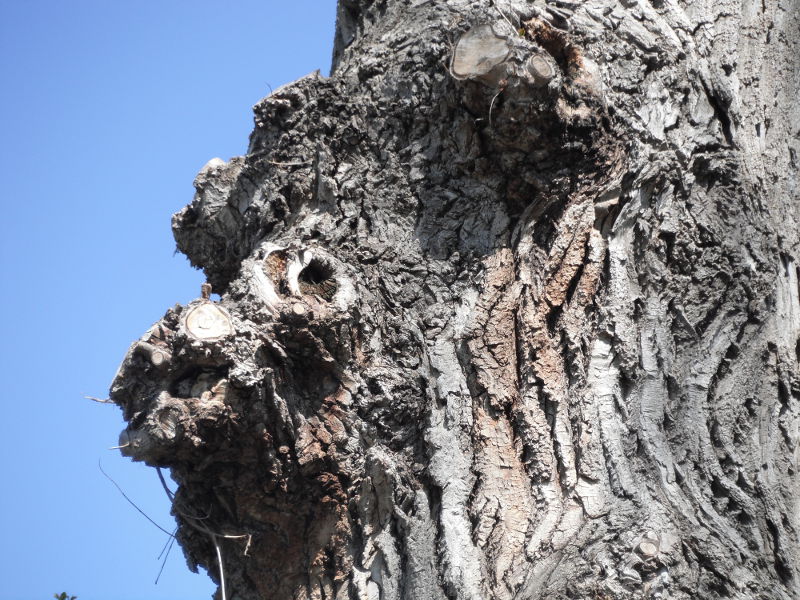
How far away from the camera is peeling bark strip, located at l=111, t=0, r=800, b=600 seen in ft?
6.88

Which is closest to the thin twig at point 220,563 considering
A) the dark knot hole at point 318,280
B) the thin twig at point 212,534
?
the thin twig at point 212,534

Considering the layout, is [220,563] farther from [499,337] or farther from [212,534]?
[499,337]

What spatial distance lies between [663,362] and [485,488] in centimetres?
58

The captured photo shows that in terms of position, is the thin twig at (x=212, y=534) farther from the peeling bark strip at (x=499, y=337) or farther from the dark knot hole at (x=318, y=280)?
the dark knot hole at (x=318, y=280)

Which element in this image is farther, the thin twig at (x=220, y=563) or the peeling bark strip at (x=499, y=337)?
the thin twig at (x=220, y=563)

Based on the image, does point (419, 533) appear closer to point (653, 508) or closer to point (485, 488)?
point (485, 488)

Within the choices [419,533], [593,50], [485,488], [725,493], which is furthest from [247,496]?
[593,50]

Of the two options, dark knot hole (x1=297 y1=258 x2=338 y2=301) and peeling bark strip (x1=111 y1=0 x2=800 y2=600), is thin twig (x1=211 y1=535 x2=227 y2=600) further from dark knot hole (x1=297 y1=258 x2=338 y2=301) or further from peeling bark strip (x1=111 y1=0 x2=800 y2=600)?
dark knot hole (x1=297 y1=258 x2=338 y2=301)

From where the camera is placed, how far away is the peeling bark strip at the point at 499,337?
82.6 inches

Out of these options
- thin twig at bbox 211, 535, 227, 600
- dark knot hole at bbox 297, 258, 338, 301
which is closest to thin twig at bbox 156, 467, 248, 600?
thin twig at bbox 211, 535, 227, 600

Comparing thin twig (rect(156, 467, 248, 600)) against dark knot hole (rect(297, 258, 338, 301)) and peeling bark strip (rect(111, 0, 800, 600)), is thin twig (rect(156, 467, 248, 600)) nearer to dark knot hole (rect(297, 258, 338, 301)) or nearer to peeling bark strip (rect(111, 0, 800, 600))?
peeling bark strip (rect(111, 0, 800, 600))

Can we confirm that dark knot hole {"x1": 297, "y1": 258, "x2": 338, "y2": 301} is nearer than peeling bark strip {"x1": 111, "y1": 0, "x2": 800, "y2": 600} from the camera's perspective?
No

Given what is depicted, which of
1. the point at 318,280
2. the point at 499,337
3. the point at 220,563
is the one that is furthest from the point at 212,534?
the point at 499,337

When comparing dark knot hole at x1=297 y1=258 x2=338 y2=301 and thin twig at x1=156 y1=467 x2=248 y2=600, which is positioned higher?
dark knot hole at x1=297 y1=258 x2=338 y2=301
